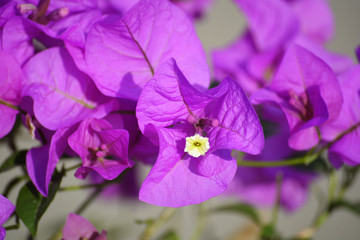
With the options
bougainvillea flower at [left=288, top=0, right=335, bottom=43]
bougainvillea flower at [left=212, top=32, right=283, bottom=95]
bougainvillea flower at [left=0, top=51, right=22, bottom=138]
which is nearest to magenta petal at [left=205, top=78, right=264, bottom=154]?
bougainvillea flower at [left=0, top=51, right=22, bottom=138]

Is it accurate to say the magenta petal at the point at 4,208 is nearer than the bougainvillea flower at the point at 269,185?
Yes

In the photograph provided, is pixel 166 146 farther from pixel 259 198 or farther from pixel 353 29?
pixel 353 29

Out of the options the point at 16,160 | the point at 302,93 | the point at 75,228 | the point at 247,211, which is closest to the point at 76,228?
the point at 75,228

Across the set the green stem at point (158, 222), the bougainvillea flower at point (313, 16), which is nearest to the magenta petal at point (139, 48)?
the green stem at point (158, 222)

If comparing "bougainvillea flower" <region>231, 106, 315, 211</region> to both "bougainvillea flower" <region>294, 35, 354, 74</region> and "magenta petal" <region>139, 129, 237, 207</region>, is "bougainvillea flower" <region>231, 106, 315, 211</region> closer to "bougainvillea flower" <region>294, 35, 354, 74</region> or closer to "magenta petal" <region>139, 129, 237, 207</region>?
"bougainvillea flower" <region>294, 35, 354, 74</region>

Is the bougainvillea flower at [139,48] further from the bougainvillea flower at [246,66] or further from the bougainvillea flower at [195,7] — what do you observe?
the bougainvillea flower at [195,7]
